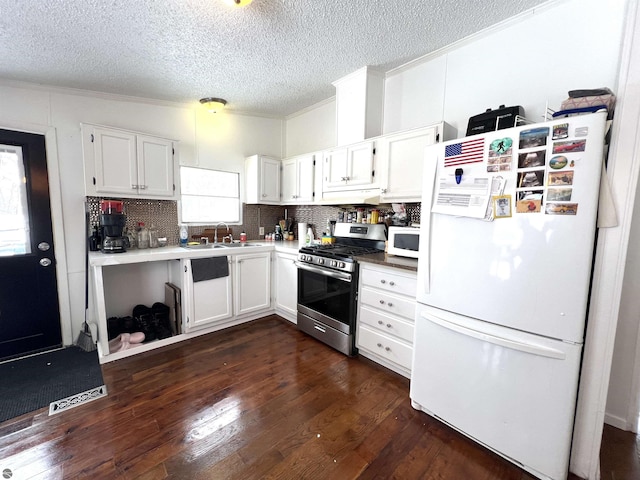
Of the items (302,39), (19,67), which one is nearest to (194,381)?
(302,39)

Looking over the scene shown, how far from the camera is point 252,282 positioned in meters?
3.24

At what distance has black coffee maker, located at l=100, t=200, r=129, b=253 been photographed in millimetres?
2572

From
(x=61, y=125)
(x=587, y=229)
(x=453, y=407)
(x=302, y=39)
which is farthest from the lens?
(x=61, y=125)

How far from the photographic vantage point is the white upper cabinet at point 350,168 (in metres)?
2.71

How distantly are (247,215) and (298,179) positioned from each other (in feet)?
3.10

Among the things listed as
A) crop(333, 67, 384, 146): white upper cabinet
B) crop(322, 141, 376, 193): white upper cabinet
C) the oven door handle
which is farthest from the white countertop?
crop(333, 67, 384, 146): white upper cabinet

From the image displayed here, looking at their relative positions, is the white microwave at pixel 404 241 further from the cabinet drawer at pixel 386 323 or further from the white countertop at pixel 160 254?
the white countertop at pixel 160 254

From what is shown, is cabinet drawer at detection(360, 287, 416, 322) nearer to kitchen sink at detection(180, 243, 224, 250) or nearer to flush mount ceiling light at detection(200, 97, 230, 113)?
kitchen sink at detection(180, 243, 224, 250)

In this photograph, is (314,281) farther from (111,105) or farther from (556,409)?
(111,105)

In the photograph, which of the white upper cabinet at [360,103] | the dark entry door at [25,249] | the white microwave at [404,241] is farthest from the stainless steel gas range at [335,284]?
the dark entry door at [25,249]

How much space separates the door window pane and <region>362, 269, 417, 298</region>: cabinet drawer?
3.12 metres

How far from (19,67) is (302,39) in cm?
232

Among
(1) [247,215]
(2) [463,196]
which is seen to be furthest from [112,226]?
(2) [463,196]

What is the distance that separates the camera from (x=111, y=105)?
2875 millimetres
